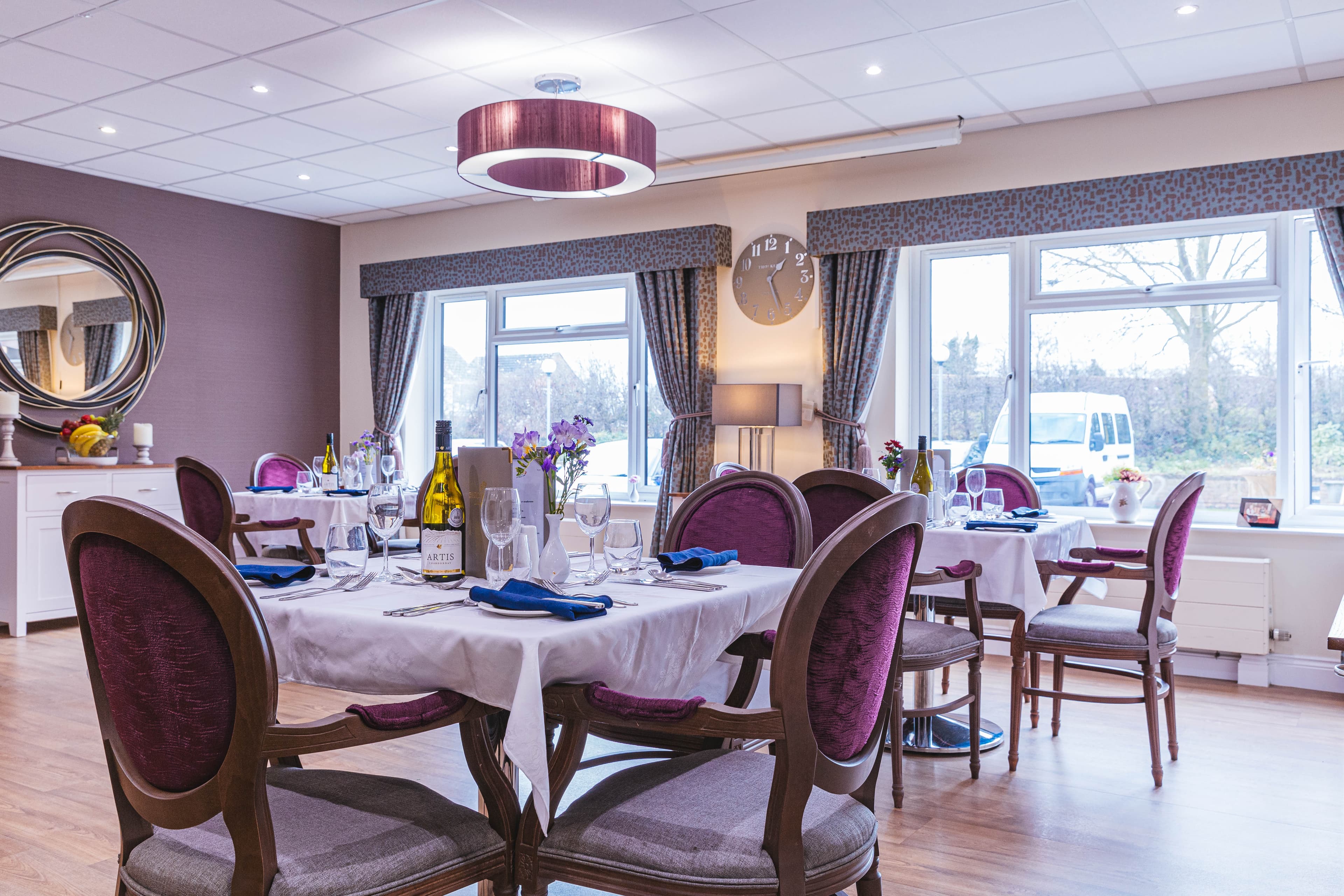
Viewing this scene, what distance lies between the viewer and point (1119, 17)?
4371 mm

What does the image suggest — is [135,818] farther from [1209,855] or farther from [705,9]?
[705,9]

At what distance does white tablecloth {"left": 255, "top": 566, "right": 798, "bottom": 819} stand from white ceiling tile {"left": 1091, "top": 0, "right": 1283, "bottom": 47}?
3.45m

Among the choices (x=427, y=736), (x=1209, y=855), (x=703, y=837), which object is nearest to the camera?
(x=703, y=837)

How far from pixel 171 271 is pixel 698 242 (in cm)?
387

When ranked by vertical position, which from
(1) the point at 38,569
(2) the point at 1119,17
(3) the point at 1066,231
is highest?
(2) the point at 1119,17

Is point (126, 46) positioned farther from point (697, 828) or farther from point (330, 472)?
point (697, 828)

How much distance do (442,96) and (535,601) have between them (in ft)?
13.9

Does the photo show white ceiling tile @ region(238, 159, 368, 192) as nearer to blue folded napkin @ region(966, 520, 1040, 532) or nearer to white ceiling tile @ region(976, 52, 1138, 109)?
white ceiling tile @ region(976, 52, 1138, 109)

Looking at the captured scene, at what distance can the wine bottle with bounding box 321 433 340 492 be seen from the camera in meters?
5.79

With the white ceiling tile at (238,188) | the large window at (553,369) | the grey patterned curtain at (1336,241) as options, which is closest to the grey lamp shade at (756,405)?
the large window at (553,369)

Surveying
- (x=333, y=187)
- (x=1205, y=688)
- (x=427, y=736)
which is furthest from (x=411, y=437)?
(x=1205, y=688)

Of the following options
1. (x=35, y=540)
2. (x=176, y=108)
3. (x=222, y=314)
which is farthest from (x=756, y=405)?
(x=35, y=540)

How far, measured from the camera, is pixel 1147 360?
19.3 feet

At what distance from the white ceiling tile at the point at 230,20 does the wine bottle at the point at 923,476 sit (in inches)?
124
